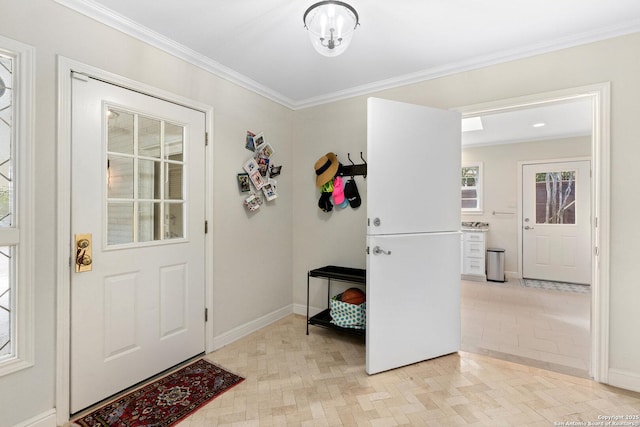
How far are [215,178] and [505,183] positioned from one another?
5.05 m

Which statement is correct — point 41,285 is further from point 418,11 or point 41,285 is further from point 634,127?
point 634,127

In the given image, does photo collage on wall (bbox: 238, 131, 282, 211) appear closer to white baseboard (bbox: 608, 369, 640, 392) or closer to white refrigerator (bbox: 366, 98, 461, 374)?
white refrigerator (bbox: 366, 98, 461, 374)

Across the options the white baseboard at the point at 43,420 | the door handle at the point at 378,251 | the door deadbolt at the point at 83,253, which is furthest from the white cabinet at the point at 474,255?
the white baseboard at the point at 43,420

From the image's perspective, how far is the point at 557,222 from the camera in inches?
197

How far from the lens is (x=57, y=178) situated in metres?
1.65

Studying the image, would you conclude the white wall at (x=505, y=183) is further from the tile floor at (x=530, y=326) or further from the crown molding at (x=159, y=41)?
the crown molding at (x=159, y=41)

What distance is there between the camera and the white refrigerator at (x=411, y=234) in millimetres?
2211

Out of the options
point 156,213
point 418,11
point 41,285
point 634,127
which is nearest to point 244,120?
point 156,213

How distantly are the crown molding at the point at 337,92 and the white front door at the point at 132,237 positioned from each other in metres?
0.39

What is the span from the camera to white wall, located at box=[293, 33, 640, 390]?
1.98 meters

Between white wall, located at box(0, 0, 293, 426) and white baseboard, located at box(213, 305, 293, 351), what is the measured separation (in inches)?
1.8

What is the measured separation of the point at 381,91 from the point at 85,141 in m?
2.39

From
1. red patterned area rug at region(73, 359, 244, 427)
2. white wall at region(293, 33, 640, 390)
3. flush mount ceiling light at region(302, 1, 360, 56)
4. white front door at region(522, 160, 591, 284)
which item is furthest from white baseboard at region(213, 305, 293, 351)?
white front door at region(522, 160, 591, 284)

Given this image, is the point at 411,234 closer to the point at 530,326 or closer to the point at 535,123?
the point at 530,326
